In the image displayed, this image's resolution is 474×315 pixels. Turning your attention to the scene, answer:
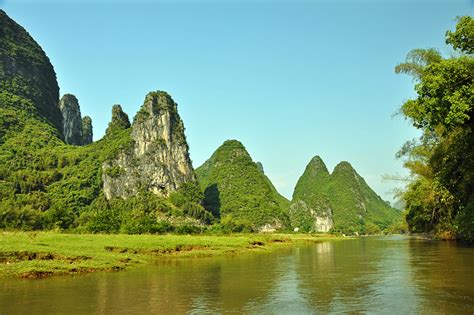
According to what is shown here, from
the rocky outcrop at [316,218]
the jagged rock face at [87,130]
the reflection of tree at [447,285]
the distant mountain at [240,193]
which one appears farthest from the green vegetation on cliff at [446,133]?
the jagged rock face at [87,130]

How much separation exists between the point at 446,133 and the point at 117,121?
109 metres

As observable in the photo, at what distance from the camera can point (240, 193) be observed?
133 m

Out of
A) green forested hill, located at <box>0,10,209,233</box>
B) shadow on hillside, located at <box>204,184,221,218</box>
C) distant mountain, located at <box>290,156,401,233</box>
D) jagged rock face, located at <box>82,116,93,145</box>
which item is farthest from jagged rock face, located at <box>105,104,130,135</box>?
distant mountain, located at <box>290,156,401,233</box>

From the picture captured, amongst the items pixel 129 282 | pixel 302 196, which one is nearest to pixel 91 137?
pixel 302 196

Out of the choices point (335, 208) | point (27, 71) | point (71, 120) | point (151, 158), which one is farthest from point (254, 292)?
point (335, 208)

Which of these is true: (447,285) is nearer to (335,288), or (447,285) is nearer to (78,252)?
(335,288)

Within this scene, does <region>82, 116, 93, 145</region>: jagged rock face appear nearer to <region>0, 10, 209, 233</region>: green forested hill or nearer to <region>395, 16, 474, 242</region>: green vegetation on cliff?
<region>0, 10, 209, 233</region>: green forested hill

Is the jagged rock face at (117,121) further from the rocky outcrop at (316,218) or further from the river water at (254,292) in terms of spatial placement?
the river water at (254,292)

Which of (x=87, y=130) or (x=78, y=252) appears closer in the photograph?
(x=78, y=252)

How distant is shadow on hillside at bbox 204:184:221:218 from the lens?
5096 inches

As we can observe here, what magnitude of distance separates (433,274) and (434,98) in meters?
8.21

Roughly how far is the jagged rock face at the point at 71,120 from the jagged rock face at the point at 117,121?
147 feet

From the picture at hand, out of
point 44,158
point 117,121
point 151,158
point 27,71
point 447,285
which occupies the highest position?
point 27,71

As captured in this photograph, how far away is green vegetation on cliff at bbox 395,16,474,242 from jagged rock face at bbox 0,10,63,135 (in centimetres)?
12390
